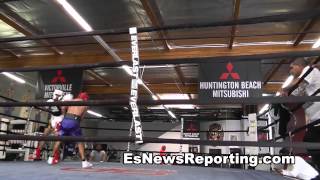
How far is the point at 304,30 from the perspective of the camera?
20.9 feet

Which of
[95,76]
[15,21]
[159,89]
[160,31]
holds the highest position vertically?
[15,21]

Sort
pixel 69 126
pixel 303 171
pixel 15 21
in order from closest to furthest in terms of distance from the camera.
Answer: pixel 303 171
pixel 69 126
pixel 15 21

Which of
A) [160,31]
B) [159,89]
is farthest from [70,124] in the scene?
[159,89]

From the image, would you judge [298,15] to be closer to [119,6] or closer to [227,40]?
[119,6]

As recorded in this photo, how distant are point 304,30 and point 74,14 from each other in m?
4.65

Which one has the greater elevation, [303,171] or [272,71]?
[272,71]

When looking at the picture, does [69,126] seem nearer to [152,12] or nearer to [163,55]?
[152,12]

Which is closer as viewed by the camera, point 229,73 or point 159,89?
point 229,73

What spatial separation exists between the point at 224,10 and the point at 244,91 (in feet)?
6.90

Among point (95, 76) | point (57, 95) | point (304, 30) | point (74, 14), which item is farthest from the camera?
point (95, 76)

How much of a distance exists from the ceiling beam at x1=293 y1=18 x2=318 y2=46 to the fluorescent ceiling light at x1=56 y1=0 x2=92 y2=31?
4.41 meters

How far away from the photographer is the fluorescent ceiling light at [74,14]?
18.3 ft

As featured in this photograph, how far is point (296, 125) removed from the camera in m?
2.83

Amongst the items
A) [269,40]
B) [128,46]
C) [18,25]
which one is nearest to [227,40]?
[269,40]
